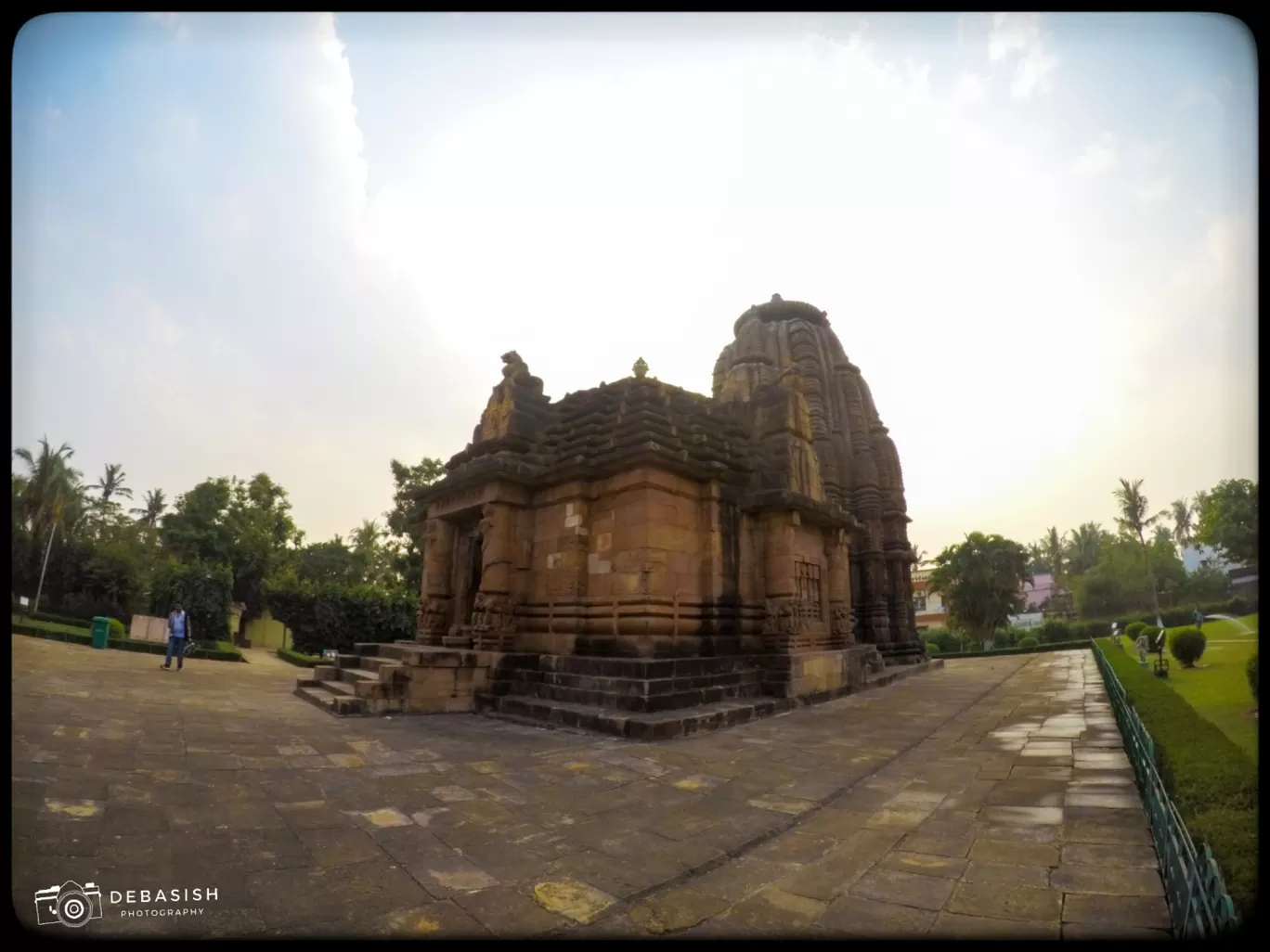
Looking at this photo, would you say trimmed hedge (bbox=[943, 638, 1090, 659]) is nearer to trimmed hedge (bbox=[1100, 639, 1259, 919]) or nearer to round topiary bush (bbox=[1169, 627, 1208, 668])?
round topiary bush (bbox=[1169, 627, 1208, 668])

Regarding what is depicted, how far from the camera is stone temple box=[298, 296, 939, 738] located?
842 cm

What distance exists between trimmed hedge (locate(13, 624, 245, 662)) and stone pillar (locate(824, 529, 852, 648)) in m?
22.1

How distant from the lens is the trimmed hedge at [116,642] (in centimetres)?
2197

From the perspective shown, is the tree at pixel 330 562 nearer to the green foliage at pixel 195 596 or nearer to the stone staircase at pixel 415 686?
the green foliage at pixel 195 596

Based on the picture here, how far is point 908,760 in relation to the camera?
5.80 m

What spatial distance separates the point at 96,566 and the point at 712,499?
3615cm

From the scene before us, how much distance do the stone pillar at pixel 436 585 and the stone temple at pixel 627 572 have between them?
0.04 metres

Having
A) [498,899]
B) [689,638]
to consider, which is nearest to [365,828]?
[498,899]

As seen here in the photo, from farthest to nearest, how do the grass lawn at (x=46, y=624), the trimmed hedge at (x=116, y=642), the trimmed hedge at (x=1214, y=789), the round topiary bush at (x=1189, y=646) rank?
the grass lawn at (x=46, y=624) → the trimmed hedge at (x=116, y=642) → the round topiary bush at (x=1189, y=646) → the trimmed hedge at (x=1214, y=789)

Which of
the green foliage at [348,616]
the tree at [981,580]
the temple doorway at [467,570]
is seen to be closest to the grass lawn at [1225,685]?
the temple doorway at [467,570]

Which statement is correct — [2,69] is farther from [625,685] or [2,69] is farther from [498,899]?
[625,685]

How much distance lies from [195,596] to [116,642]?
6863mm

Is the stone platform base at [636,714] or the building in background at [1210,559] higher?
the building in background at [1210,559]

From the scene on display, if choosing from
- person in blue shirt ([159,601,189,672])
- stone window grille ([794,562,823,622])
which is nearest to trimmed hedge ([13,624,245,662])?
person in blue shirt ([159,601,189,672])
